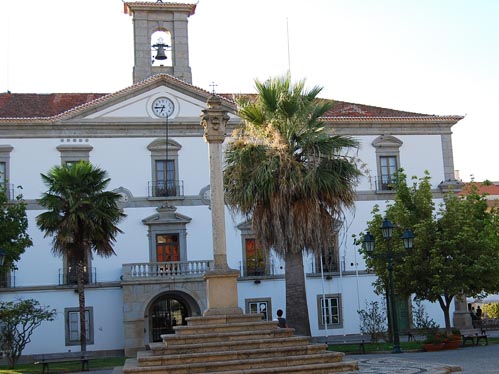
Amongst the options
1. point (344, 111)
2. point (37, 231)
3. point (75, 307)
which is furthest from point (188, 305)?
point (344, 111)

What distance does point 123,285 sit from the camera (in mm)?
32312

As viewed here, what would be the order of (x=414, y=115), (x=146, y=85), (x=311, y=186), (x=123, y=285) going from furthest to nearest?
(x=414, y=115)
(x=146, y=85)
(x=123, y=285)
(x=311, y=186)

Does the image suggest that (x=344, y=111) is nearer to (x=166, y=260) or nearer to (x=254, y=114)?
(x=166, y=260)

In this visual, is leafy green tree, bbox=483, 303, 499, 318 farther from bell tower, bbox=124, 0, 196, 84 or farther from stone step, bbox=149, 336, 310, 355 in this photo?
stone step, bbox=149, 336, 310, 355

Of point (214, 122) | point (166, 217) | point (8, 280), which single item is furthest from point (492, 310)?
point (214, 122)

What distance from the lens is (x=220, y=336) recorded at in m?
16.6

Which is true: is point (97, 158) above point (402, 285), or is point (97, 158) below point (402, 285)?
above

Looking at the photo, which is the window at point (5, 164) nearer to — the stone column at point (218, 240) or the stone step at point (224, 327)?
the stone column at point (218, 240)

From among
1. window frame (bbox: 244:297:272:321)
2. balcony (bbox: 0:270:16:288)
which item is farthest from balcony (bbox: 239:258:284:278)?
balcony (bbox: 0:270:16:288)

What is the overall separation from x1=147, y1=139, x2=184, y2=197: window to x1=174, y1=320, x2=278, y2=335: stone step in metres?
17.9

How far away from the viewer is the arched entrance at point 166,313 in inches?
1352

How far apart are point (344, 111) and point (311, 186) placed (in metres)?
16.1

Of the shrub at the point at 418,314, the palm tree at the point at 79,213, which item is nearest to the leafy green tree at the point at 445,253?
the shrub at the point at 418,314

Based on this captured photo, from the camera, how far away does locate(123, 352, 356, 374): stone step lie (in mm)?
15461
